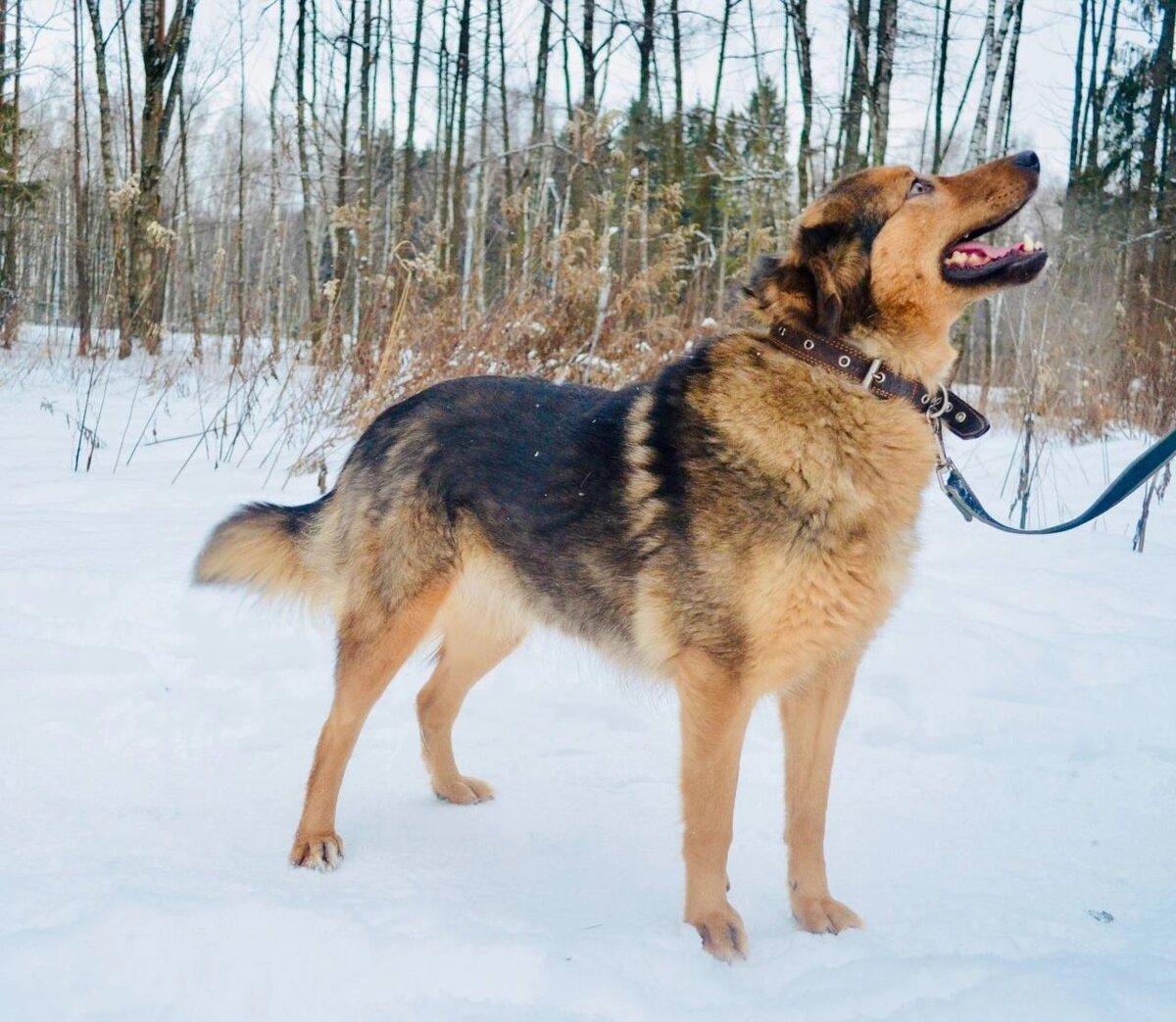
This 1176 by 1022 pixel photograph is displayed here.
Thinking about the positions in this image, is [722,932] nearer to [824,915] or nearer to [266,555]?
[824,915]

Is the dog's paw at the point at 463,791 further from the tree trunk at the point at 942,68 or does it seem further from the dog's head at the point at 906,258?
the tree trunk at the point at 942,68

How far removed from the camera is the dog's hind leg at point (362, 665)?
258 centimetres

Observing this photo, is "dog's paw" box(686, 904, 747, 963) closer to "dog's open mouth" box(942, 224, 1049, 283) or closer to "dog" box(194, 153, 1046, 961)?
"dog" box(194, 153, 1046, 961)

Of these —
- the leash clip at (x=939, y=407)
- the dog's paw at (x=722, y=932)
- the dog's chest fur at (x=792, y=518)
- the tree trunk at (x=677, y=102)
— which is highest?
the tree trunk at (x=677, y=102)

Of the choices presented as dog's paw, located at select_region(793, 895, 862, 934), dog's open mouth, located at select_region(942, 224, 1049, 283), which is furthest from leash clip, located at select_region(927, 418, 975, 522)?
dog's paw, located at select_region(793, 895, 862, 934)

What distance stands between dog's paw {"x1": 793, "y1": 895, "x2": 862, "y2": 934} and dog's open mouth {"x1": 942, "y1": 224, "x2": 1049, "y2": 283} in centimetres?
146

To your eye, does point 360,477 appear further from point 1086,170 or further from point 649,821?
point 1086,170

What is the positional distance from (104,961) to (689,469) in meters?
1.50

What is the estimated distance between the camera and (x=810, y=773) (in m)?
2.32

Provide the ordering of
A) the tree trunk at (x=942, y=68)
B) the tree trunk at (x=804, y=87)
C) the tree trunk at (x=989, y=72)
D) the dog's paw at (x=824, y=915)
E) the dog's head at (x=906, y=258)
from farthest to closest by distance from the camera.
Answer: the tree trunk at (x=942, y=68) < the tree trunk at (x=804, y=87) < the tree trunk at (x=989, y=72) < the dog's head at (x=906, y=258) < the dog's paw at (x=824, y=915)

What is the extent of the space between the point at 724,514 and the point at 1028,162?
1123 millimetres

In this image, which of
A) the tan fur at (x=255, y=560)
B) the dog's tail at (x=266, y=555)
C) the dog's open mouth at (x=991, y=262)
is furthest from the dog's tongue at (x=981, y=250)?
the tan fur at (x=255, y=560)

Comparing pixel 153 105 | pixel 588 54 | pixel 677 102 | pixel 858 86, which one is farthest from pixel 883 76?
pixel 153 105

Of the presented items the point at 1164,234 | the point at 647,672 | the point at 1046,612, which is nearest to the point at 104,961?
the point at 647,672
